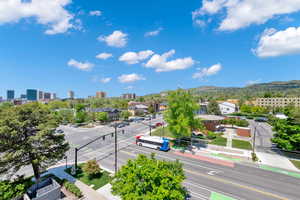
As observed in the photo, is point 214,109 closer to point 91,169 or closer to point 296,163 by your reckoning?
point 296,163

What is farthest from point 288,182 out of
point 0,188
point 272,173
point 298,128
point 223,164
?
point 0,188

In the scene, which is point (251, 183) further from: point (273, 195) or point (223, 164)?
point (223, 164)

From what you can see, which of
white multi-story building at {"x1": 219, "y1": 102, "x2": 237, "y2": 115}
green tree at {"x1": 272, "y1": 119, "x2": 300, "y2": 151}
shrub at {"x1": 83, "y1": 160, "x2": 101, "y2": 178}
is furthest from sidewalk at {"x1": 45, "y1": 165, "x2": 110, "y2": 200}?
white multi-story building at {"x1": 219, "y1": 102, "x2": 237, "y2": 115}

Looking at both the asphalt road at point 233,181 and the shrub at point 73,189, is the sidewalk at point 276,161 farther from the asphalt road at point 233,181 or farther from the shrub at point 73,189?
the shrub at point 73,189

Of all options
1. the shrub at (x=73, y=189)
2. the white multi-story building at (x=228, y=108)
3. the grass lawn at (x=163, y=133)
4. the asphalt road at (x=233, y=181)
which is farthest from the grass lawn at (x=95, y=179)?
the white multi-story building at (x=228, y=108)

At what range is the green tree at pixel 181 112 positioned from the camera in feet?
87.3

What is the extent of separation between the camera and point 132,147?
30266mm

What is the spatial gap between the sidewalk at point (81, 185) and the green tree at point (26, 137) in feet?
11.8

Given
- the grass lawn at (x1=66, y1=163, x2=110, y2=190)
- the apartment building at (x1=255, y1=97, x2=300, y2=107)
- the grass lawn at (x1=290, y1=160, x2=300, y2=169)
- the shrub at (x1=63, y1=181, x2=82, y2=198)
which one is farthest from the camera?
the apartment building at (x1=255, y1=97, x2=300, y2=107)

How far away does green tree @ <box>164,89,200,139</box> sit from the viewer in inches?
1048

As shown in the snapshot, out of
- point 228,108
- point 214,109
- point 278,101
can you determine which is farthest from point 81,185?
point 278,101

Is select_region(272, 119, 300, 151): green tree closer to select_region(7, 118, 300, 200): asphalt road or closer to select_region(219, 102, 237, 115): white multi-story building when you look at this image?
select_region(7, 118, 300, 200): asphalt road

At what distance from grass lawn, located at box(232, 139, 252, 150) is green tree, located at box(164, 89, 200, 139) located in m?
10.5

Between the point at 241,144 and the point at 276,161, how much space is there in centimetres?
756
